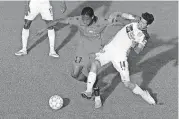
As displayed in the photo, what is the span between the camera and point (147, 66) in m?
10.8

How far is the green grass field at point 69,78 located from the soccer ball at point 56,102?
0.41 feet

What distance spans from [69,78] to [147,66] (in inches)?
85.3

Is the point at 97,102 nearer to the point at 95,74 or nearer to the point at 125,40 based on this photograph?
the point at 95,74

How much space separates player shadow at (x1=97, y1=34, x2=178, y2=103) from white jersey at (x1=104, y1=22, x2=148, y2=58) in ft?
4.27

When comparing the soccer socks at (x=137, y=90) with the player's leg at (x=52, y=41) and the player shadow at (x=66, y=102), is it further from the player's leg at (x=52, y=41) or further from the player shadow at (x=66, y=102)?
the player's leg at (x=52, y=41)

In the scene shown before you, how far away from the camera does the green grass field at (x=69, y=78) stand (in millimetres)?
9086

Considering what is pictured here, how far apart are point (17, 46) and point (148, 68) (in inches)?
145

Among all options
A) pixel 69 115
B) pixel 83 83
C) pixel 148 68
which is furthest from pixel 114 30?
pixel 69 115

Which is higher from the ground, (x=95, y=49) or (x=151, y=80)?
(x=95, y=49)

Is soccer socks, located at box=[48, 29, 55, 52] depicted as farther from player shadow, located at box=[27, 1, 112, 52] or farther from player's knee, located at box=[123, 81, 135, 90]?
player's knee, located at box=[123, 81, 135, 90]

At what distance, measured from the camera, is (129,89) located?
984cm

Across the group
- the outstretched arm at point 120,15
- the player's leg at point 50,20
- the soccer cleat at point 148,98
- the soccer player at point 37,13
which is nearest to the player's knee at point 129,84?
the soccer cleat at point 148,98

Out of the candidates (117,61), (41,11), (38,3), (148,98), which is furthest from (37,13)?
(148,98)

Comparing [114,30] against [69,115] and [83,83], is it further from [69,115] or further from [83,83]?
[69,115]
